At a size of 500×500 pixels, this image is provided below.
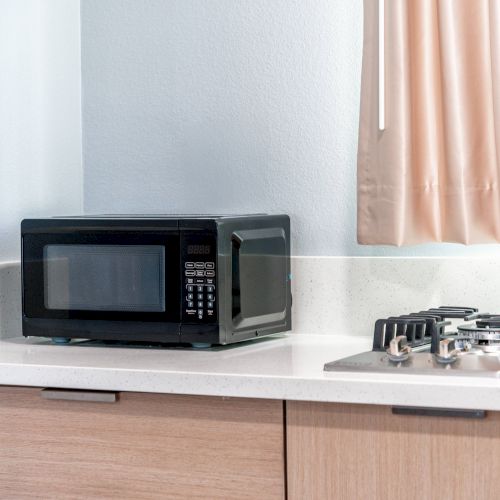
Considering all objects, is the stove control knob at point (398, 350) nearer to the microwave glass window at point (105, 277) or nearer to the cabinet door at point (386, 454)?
the cabinet door at point (386, 454)

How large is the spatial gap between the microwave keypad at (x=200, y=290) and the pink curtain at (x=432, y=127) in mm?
364

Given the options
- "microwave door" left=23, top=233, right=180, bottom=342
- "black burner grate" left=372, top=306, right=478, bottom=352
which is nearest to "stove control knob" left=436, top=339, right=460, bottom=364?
"black burner grate" left=372, top=306, right=478, bottom=352

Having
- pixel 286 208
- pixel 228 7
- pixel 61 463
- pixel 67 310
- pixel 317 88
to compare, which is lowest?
pixel 61 463

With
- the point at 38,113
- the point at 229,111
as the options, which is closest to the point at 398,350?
the point at 229,111

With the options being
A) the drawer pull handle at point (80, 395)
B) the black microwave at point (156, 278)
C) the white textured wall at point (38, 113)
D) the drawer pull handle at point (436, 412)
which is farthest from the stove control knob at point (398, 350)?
the white textured wall at point (38, 113)

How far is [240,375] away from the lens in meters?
1.47

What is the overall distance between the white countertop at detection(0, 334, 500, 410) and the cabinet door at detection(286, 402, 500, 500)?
0.12 feet

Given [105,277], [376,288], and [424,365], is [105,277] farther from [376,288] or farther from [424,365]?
[424,365]

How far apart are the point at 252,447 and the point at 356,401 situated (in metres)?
0.20

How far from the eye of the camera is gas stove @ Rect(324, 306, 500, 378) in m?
1.46

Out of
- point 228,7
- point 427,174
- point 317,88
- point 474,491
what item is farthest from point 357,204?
point 474,491

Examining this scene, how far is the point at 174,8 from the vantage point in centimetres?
215

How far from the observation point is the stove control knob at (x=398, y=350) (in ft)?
4.99

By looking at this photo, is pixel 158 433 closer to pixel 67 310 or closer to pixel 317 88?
pixel 67 310
